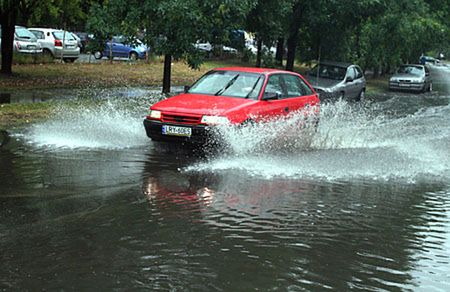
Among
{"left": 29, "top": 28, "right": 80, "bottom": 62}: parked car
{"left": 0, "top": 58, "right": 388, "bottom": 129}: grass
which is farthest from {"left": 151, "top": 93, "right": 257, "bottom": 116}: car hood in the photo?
{"left": 29, "top": 28, "right": 80, "bottom": 62}: parked car

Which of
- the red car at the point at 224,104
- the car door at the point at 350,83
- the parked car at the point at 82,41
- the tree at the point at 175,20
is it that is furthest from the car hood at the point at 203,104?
the parked car at the point at 82,41

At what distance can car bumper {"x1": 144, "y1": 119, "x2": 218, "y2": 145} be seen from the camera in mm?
8906

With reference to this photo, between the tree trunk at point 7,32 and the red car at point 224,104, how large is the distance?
36.6 ft

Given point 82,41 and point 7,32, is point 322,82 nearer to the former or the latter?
point 7,32

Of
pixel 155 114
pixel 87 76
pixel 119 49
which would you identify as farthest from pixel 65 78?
pixel 119 49

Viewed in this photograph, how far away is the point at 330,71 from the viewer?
66.2 ft

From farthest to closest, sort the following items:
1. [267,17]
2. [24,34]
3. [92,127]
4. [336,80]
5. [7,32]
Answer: [24,34], [7,32], [336,80], [267,17], [92,127]

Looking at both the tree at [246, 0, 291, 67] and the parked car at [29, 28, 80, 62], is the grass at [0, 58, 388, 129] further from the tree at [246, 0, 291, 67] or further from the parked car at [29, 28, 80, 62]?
the tree at [246, 0, 291, 67]

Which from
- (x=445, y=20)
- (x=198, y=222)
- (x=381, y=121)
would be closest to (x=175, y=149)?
(x=198, y=222)

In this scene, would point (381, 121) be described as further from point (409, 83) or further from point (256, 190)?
point (409, 83)

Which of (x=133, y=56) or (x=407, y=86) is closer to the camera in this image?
(x=407, y=86)

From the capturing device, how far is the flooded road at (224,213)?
4.64 metres

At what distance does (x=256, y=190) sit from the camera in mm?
7520

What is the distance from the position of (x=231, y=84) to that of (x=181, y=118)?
157cm
